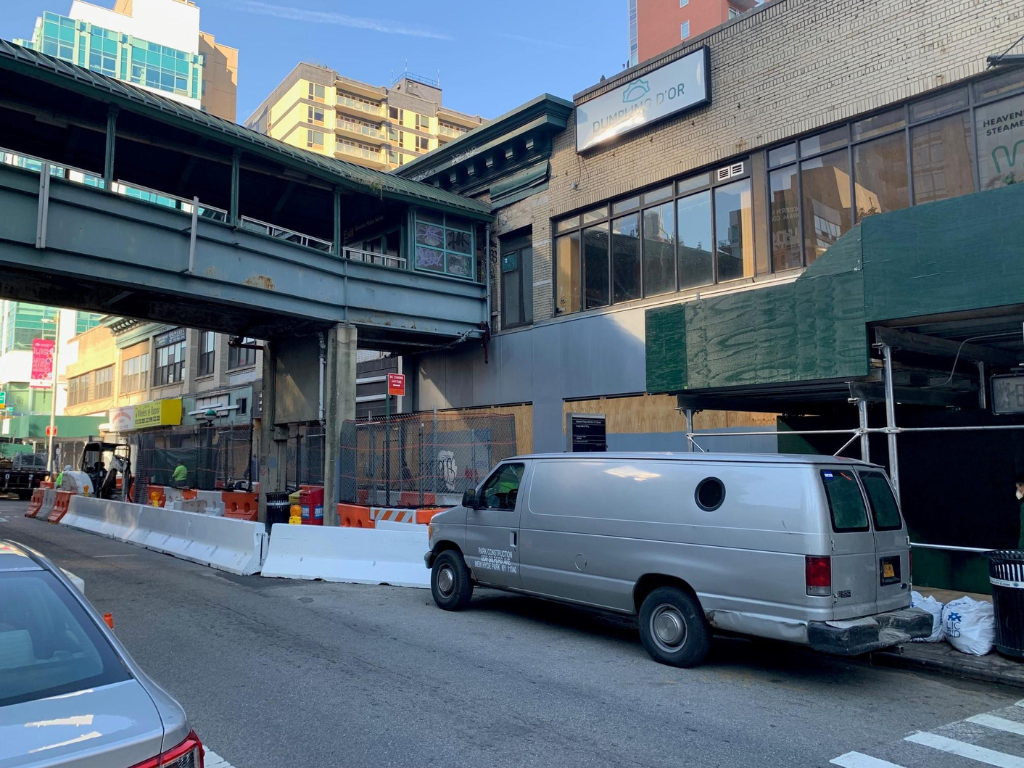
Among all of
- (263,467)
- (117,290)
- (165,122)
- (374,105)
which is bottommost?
(263,467)

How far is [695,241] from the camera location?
667 inches

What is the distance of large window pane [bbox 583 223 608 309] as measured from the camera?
18922 mm

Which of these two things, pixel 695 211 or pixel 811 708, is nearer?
pixel 811 708

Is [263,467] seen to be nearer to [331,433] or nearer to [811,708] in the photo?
[331,433]

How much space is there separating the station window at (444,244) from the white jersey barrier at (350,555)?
10243 mm

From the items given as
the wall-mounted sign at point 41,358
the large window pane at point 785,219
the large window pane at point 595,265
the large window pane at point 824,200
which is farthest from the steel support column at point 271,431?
the wall-mounted sign at point 41,358

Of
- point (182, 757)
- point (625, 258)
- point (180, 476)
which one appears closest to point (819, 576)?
point (182, 757)

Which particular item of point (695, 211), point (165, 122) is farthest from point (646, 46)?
point (165, 122)

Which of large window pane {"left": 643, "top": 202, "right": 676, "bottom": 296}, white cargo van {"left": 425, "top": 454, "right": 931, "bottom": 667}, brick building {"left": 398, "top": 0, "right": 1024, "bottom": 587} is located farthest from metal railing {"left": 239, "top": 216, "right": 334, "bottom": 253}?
white cargo van {"left": 425, "top": 454, "right": 931, "bottom": 667}

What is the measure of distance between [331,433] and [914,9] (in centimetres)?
1524

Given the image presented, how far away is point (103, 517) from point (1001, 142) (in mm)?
21590

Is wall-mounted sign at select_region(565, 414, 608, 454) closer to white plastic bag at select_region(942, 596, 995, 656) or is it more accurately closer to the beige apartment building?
white plastic bag at select_region(942, 596, 995, 656)

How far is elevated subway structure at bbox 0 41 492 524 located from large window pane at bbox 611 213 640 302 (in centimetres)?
472

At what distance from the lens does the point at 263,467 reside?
22250 millimetres
